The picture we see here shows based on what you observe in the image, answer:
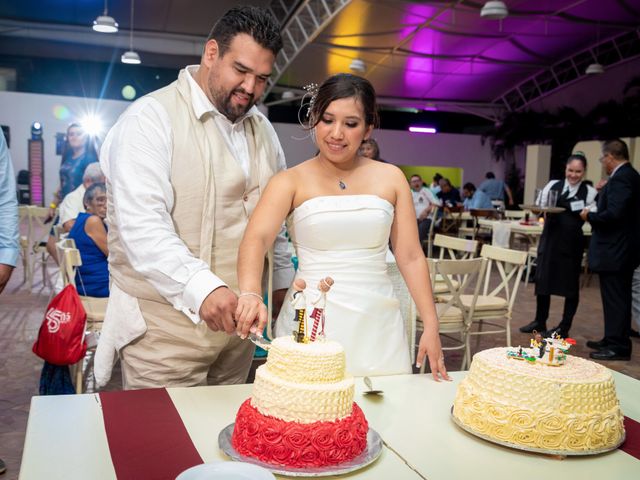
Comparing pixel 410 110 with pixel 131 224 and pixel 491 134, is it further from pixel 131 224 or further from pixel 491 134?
pixel 131 224

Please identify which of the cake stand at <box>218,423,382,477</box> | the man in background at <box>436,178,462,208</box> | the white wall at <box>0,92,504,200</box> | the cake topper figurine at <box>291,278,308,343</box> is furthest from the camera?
the white wall at <box>0,92,504,200</box>

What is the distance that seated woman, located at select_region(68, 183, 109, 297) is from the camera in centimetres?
434

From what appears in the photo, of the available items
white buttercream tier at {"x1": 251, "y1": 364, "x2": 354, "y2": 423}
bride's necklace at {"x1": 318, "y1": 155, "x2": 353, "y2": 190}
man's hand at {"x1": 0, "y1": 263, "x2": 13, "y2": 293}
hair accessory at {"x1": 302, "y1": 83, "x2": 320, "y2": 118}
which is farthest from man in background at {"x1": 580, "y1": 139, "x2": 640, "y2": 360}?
white buttercream tier at {"x1": 251, "y1": 364, "x2": 354, "y2": 423}

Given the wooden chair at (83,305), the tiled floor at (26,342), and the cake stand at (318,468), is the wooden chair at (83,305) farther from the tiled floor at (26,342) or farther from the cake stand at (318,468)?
the cake stand at (318,468)

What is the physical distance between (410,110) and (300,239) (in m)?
21.3

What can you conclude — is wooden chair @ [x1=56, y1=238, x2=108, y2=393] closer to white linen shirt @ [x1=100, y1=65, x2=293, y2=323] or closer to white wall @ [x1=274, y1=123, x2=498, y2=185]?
white linen shirt @ [x1=100, y1=65, x2=293, y2=323]

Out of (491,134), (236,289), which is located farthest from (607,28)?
(236,289)

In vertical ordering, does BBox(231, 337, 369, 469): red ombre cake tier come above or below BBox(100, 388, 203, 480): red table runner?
above

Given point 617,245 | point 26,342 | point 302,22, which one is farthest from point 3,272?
point 302,22

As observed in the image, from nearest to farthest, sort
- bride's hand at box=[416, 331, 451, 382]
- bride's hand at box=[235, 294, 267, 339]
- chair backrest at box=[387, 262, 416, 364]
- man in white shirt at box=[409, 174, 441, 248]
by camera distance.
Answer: bride's hand at box=[235, 294, 267, 339] → bride's hand at box=[416, 331, 451, 382] → chair backrest at box=[387, 262, 416, 364] → man in white shirt at box=[409, 174, 441, 248]

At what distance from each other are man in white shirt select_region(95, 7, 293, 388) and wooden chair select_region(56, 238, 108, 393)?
163 cm

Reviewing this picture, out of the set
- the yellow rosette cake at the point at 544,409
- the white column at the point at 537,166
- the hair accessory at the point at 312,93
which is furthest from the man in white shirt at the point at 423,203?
the yellow rosette cake at the point at 544,409

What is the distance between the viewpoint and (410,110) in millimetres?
22812

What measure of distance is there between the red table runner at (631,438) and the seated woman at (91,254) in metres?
3.44
